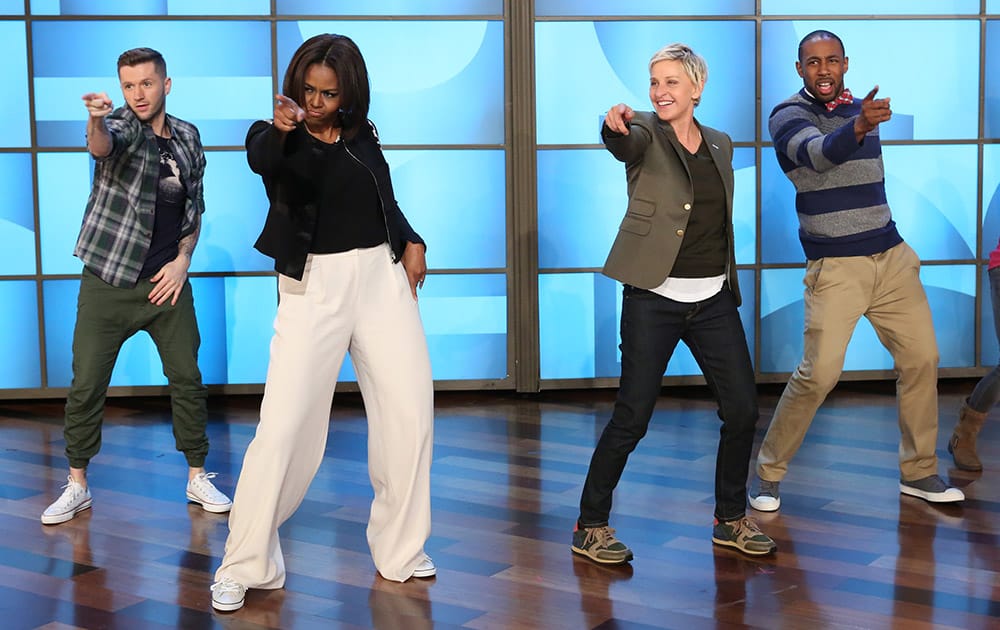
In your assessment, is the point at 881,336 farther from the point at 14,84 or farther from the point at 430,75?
the point at 14,84

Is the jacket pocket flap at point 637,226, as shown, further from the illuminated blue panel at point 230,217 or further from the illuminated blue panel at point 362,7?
the illuminated blue panel at point 230,217

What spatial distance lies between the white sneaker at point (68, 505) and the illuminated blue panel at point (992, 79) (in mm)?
4892

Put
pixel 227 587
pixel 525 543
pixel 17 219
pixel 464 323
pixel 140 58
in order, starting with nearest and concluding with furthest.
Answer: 1. pixel 227 587
2. pixel 525 543
3. pixel 140 58
4. pixel 17 219
5. pixel 464 323

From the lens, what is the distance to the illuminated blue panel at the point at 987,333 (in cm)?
673

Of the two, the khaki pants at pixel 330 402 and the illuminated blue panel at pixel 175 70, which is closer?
the khaki pants at pixel 330 402

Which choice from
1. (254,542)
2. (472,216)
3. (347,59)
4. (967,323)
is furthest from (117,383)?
(967,323)

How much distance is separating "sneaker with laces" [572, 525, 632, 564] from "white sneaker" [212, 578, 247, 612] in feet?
3.35

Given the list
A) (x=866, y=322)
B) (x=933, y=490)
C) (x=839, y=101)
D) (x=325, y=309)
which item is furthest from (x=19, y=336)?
(x=933, y=490)

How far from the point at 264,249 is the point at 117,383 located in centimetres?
350

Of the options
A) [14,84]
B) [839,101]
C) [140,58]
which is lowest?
[839,101]

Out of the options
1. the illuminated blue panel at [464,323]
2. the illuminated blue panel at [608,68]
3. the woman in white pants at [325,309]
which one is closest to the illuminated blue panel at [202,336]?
the illuminated blue panel at [464,323]

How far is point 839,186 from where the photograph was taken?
4.28 meters

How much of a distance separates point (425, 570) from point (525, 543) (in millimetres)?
464

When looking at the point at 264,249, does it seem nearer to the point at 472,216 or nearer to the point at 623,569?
the point at 623,569
